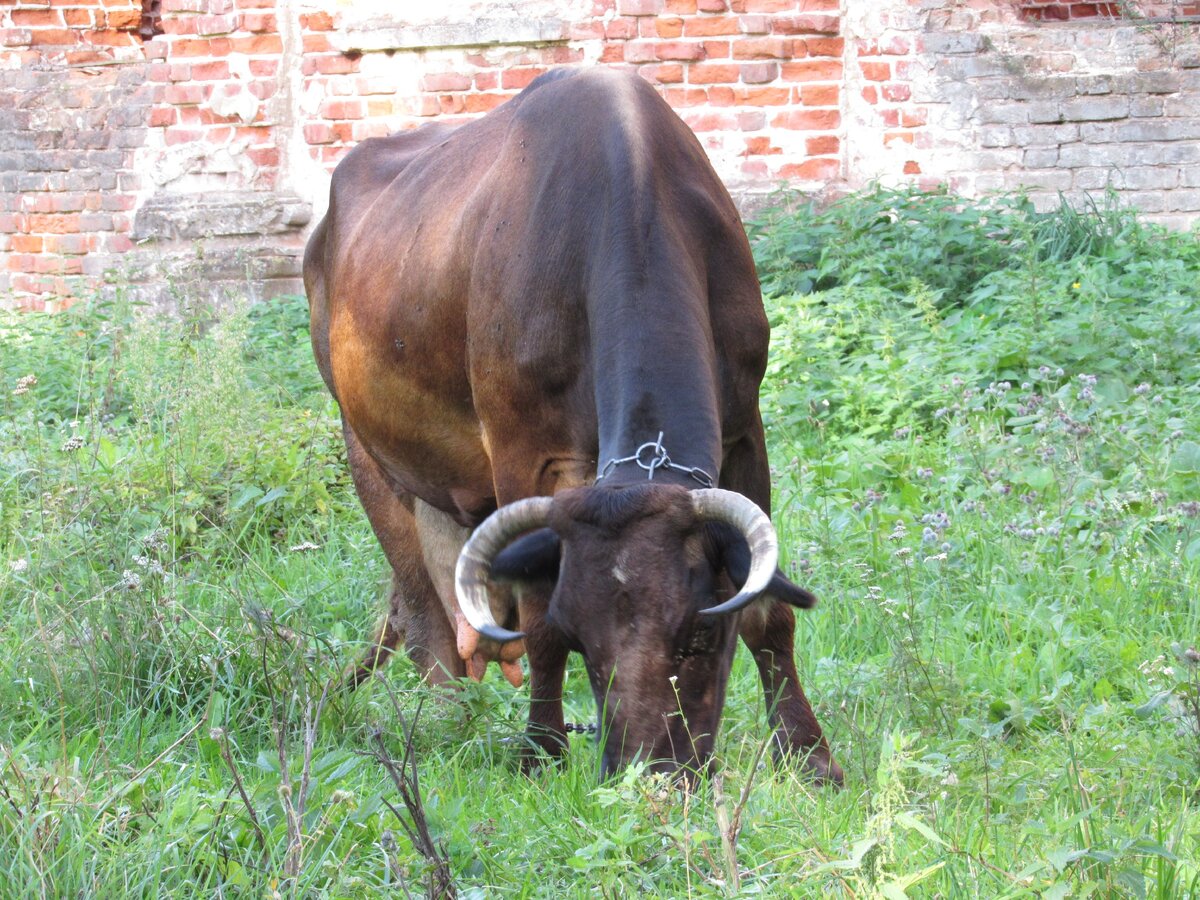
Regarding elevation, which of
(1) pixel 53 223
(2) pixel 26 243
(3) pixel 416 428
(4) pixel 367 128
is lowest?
(2) pixel 26 243

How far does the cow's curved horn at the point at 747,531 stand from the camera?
2.83 metres

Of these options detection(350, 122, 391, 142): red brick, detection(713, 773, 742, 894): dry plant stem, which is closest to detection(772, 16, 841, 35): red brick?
detection(350, 122, 391, 142): red brick

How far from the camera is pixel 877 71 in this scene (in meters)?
8.30

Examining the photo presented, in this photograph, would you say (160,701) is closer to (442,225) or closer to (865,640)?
(442,225)

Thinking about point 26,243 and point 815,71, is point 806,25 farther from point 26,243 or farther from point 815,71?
point 26,243

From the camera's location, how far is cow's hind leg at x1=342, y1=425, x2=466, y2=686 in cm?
517

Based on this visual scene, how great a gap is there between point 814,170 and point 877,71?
66cm

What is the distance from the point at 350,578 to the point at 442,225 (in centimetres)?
168

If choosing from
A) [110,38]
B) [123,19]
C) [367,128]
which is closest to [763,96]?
[367,128]

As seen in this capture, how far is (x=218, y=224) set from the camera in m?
9.11

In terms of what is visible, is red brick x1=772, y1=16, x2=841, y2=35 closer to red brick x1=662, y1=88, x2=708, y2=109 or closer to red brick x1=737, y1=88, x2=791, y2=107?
red brick x1=737, y1=88, x2=791, y2=107

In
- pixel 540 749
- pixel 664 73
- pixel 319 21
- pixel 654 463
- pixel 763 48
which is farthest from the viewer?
pixel 319 21

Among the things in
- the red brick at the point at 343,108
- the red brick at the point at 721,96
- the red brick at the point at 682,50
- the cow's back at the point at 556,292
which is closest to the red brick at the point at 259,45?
the red brick at the point at 343,108

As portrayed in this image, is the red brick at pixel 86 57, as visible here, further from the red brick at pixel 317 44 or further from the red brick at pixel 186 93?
the red brick at pixel 317 44
